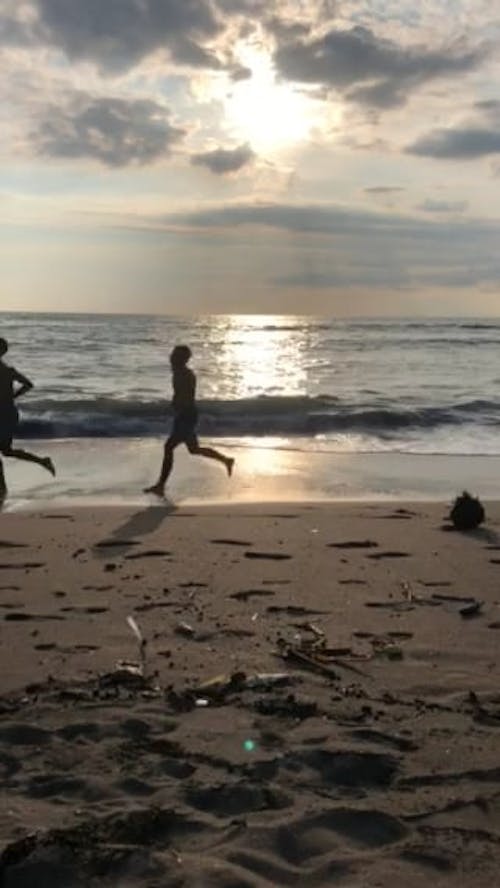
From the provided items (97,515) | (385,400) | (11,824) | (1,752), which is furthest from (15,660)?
(385,400)

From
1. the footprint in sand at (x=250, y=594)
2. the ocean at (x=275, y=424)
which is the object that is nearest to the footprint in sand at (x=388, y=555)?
the footprint in sand at (x=250, y=594)

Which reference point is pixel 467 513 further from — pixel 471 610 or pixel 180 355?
pixel 180 355

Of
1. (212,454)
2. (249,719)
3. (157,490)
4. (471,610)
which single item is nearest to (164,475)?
(157,490)

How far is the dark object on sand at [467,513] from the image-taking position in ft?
27.5

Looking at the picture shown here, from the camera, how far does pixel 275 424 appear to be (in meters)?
21.2

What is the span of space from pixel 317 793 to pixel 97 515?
20.2 ft

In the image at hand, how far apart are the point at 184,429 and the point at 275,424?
9682mm

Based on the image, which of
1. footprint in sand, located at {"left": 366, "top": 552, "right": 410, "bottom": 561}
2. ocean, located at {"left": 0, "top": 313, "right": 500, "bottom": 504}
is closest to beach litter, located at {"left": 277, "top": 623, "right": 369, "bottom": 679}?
footprint in sand, located at {"left": 366, "top": 552, "right": 410, "bottom": 561}

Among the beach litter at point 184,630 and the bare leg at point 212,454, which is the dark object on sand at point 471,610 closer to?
the beach litter at point 184,630

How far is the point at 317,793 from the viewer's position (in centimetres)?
328

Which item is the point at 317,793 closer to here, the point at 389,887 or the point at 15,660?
the point at 389,887

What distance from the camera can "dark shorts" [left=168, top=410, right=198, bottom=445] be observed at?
1157cm

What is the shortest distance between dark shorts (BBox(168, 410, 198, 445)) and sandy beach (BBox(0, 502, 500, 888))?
437 centimetres

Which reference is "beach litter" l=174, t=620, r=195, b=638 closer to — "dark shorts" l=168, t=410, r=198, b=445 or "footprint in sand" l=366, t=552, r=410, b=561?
"footprint in sand" l=366, t=552, r=410, b=561
